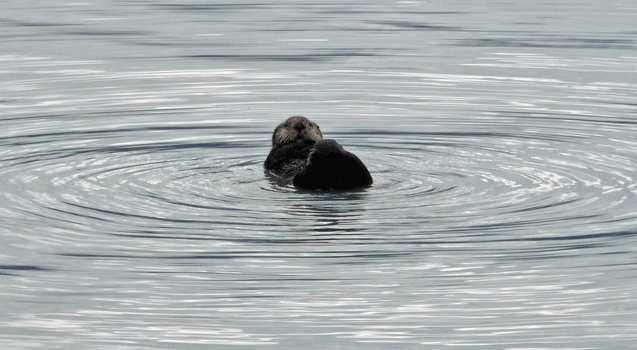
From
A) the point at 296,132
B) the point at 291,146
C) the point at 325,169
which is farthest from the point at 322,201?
the point at 296,132

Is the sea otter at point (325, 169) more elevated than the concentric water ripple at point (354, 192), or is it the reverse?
the sea otter at point (325, 169)

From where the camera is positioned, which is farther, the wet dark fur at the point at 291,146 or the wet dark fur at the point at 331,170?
the wet dark fur at the point at 291,146

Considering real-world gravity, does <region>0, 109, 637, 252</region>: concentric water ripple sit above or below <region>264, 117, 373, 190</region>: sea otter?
below

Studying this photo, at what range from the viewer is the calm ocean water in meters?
5.00

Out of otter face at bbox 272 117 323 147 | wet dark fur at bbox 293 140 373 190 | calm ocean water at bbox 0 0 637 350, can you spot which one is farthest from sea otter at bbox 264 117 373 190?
otter face at bbox 272 117 323 147

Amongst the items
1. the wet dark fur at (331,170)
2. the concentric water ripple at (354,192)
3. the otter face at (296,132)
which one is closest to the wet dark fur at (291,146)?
the otter face at (296,132)

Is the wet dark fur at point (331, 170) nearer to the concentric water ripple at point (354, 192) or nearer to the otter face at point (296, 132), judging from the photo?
the concentric water ripple at point (354, 192)

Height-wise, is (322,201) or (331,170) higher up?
(331,170)

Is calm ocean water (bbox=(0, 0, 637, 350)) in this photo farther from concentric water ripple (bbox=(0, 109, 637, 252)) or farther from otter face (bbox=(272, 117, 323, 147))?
otter face (bbox=(272, 117, 323, 147))

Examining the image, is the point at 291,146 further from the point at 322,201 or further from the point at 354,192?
the point at 322,201

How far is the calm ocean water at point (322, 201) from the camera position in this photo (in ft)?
16.4

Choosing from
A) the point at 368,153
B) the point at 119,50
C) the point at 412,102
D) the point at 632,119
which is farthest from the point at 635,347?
the point at 119,50

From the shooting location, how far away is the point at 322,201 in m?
7.08

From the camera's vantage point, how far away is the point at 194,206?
22.9 ft
